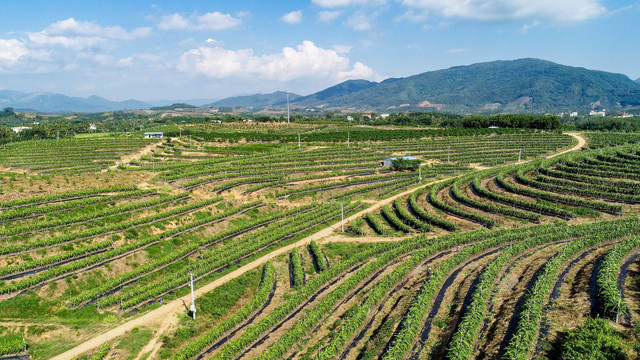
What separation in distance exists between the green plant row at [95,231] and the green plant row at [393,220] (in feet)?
81.7

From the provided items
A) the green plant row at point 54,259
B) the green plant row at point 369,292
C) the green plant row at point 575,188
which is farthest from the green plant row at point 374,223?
the green plant row at point 54,259

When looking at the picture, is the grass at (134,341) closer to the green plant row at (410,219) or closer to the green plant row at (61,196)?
the green plant row at (61,196)

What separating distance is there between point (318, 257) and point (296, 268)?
3488mm

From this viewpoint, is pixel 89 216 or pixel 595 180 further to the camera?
pixel 595 180

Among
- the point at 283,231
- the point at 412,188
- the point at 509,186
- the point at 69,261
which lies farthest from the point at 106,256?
the point at 509,186

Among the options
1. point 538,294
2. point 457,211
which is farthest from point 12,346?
point 457,211

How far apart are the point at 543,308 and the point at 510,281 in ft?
→ 16.2

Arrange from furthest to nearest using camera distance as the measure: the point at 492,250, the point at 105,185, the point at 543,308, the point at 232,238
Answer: the point at 105,185 → the point at 232,238 → the point at 492,250 → the point at 543,308

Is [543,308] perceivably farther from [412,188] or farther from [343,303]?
[412,188]

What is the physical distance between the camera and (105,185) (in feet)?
Result: 174

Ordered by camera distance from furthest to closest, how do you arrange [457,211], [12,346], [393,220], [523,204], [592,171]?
[592,171]
[523,204]
[457,211]
[393,220]
[12,346]

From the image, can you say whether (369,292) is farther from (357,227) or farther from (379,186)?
(379,186)

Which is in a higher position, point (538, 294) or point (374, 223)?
point (538, 294)

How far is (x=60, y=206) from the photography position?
4253 centimetres
